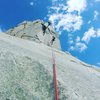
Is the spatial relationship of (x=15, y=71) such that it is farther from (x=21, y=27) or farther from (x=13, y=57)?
(x=21, y=27)

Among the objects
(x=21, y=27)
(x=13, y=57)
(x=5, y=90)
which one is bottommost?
(x=5, y=90)

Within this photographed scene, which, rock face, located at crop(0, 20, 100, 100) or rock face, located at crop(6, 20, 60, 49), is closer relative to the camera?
rock face, located at crop(0, 20, 100, 100)

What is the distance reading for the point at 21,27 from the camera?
146 ft

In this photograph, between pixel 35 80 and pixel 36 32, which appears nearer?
pixel 35 80

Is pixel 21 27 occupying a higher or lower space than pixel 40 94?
higher

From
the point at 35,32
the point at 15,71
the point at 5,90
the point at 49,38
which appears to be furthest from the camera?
the point at 49,38

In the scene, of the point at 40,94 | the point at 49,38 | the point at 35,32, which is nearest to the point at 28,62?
the point at 40,94

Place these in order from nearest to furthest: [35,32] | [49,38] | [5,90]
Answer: [5,90], [35,32], [49,38]

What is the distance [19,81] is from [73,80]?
8.30 ft

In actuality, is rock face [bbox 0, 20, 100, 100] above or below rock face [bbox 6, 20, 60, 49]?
below

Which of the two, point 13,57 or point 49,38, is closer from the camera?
point 13,57

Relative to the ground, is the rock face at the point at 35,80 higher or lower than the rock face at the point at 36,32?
lower

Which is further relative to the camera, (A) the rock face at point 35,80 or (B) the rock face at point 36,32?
(B) the rock face at point 36,32

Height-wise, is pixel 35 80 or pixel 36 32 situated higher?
pixel 36 32
